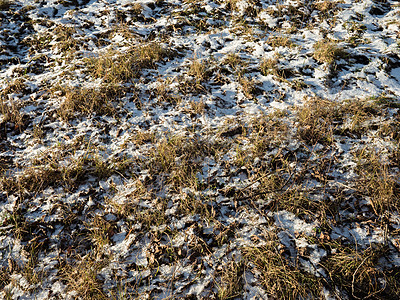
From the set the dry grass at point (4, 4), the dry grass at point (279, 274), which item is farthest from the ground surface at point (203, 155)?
the dry grass at point (4, 4)

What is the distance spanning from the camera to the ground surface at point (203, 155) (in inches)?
83.3

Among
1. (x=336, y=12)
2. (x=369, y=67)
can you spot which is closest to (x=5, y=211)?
(x=369, y=67)

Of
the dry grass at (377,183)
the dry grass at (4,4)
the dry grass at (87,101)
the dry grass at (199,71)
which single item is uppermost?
the dry grass at (4,4)

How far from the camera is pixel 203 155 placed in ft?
9.89

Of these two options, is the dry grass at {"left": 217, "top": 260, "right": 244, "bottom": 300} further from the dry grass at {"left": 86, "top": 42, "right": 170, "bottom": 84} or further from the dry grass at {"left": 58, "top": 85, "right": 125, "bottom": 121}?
the dry grass at {"left": 86, "top": 42, "right": 170, "bottom": 84}

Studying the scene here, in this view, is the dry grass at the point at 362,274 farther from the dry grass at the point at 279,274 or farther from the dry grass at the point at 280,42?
the dry grass at the point at 280,42

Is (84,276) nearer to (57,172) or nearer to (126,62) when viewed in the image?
(57,172)

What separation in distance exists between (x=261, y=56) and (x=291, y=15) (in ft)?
5.22

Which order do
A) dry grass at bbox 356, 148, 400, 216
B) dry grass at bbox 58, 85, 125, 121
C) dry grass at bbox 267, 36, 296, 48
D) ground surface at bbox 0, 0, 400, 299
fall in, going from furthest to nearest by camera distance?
dry grass at bbox 267, 36, 296, 48, dry grass at bbox 58, 85, 125, 121, dry grass at bbox 356, 148, 400, 216, ground surface at bbox 0, 0, 400, 299

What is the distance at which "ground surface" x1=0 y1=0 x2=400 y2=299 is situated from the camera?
212 centimetres

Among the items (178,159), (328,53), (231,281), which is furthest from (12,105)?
(328,53)

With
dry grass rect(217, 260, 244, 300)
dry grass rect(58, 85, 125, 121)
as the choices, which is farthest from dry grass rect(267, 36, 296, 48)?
dry grass rect(217, 260, 244, 300)

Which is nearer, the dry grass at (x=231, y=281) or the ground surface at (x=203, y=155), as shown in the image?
the dry grass at (x=231, y=281)

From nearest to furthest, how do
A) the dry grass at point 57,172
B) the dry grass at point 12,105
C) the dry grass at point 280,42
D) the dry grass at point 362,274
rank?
the dry grass at point 362,274 → the dry grass at point 57,172 → the dry grass at point 12,105 → the dry grass at point 280,42
